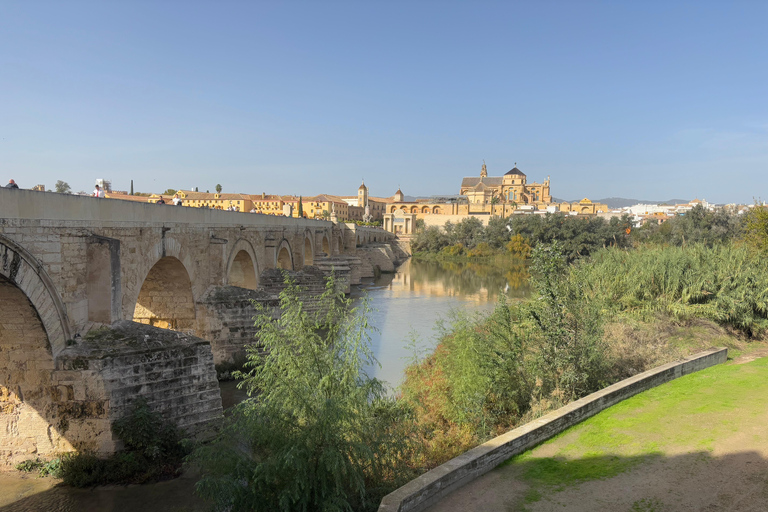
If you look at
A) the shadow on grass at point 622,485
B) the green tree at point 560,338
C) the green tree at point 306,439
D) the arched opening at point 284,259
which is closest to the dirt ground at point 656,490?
the shadow on grass at point 622,485

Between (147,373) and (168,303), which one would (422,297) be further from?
(147,373)

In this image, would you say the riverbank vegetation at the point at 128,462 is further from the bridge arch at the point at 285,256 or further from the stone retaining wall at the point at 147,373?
the bridge arch at the point at 285,256

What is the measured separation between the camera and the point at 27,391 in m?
5.88

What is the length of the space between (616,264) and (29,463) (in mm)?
11767

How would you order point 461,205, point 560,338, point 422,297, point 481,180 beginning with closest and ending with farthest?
point 560,338 < point 422,297 < point 461,205 < point 481,180

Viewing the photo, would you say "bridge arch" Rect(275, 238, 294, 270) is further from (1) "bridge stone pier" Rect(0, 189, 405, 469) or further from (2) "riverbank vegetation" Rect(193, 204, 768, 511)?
(2) "riverbank vegetation" Rect(193, 204, 768, 511)

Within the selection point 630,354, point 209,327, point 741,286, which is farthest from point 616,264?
point 209,327

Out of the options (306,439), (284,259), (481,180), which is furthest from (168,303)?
(481,180)

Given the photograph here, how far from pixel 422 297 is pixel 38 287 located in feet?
61.8

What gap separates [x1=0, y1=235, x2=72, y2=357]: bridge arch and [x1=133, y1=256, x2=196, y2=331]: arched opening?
3.86m

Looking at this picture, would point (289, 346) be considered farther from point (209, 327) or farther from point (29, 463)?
point (209, 327)

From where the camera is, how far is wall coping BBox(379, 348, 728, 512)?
157 inches

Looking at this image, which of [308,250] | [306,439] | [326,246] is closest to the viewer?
[306,439]

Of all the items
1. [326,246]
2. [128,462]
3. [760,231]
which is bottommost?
[128,462]
